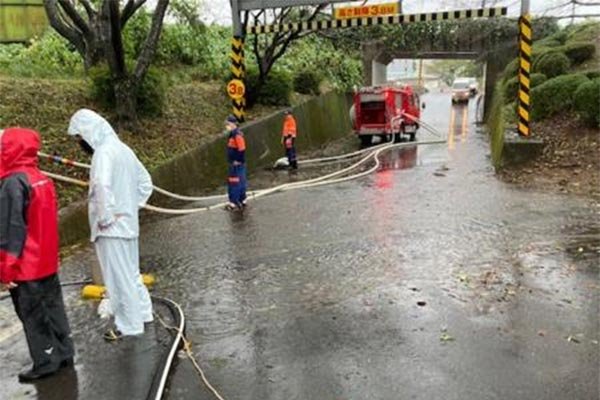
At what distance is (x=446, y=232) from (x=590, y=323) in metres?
3.31

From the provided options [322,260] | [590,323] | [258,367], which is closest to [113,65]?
[322,260]

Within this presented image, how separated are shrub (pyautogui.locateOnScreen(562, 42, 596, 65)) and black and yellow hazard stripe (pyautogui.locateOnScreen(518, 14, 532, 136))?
15.8 ft

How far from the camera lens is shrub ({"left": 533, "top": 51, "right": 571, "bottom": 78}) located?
16.8 meters

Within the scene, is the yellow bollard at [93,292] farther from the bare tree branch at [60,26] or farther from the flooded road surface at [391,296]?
the bare tree branch at [60,26]

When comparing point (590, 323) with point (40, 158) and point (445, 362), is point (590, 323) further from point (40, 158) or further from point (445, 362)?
point (40, 158)

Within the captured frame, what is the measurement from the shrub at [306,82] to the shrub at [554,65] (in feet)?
35.2

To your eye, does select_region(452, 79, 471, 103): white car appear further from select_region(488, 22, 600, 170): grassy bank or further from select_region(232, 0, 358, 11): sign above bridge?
select_region(232, 0, 358, 11): sign above bridge

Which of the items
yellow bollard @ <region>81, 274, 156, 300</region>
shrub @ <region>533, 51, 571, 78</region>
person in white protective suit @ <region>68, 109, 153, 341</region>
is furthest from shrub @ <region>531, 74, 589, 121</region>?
person in white protective suit @ <region>68, 109, 153, 341</region>

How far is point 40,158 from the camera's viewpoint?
9.69m

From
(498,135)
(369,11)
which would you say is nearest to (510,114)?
(498,135)

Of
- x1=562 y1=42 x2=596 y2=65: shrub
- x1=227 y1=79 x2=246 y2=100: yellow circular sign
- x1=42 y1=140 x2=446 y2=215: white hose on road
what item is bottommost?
x1=42 y1=140 x2=446 y2=215: white hose on road

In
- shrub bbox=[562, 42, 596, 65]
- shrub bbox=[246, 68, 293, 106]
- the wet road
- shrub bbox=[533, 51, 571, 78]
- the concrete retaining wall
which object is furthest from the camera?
shrub bbox=[246, 68, 293, 106]

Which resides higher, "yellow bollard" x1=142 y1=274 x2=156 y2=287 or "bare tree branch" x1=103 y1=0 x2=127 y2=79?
"bare tree branch" x1=103 y1=0 x2=127 y2=79

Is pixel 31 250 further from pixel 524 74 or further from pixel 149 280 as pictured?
pixel 524 74
